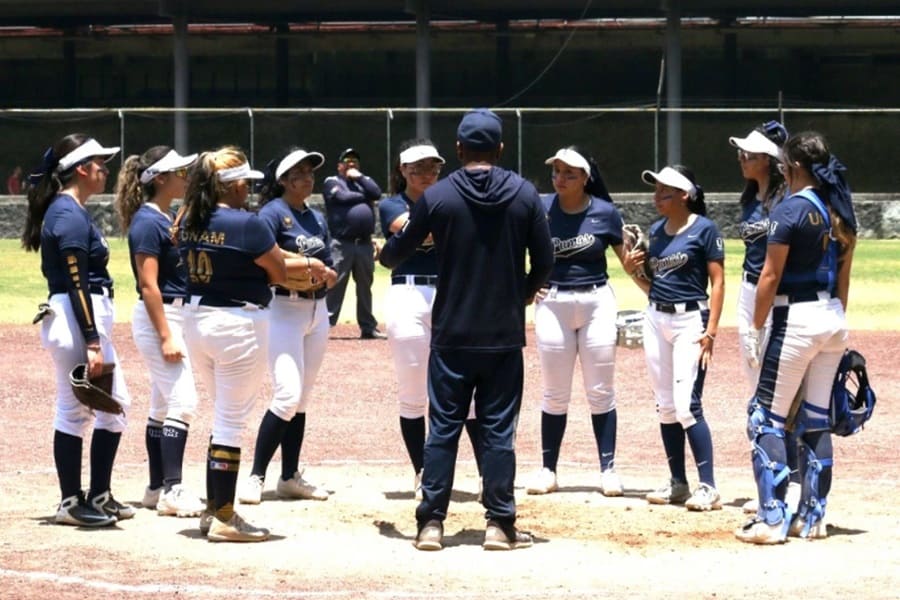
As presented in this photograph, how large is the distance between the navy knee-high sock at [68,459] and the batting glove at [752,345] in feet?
11.6

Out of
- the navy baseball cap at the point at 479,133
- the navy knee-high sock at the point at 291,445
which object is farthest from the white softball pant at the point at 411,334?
the navy baseball cap at the point at 479,133

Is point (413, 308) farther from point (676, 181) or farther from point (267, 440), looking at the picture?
point (676, 181)

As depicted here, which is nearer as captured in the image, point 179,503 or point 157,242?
point 157,242

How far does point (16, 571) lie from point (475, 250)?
2.59 m

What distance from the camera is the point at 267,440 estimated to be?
9094mm

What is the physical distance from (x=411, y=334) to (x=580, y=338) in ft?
3.35

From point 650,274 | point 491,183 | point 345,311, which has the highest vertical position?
point 491,183

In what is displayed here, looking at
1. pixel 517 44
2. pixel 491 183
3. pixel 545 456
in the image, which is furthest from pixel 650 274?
pixel 517 44

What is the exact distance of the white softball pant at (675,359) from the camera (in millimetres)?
8945

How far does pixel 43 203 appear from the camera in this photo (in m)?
8.35

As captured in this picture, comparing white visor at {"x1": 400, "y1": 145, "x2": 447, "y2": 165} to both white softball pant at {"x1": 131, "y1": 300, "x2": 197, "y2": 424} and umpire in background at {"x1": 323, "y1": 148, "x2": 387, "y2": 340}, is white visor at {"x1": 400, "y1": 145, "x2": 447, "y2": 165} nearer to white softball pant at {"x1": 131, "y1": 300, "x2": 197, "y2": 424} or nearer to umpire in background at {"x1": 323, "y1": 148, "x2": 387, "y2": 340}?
white softball pant at {"x1": 131, "y1": 300, "x2": 197, "y2": 424}

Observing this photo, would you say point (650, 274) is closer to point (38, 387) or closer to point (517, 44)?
point (38, 387)

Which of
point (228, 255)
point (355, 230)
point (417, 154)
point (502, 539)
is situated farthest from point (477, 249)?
point (355, 230)

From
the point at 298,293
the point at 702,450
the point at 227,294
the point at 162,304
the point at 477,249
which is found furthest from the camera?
the point at 298,293
